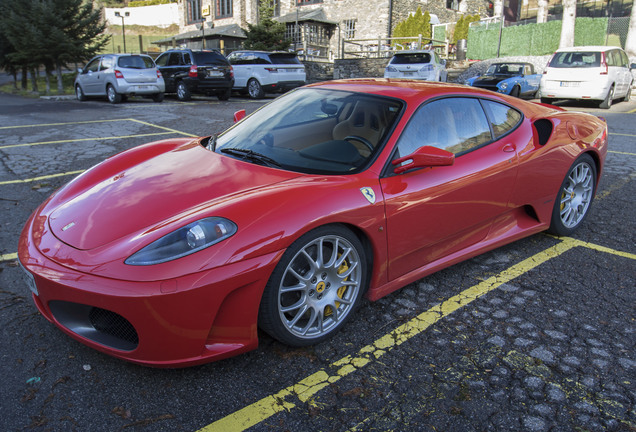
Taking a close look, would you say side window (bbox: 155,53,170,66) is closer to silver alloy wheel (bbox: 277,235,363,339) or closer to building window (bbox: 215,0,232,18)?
silver alloy wheel (bbox: 277,235,363,339)

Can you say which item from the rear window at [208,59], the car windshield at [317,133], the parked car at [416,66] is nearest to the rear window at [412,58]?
the parked car at [416,66]

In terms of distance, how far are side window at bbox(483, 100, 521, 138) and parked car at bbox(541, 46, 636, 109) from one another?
476 inches

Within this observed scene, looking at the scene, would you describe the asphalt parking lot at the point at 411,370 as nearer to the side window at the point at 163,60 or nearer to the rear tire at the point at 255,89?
the rear tire at the point at 255,89

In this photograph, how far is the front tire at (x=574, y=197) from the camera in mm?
4008

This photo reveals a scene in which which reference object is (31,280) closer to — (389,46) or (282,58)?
(282,58)

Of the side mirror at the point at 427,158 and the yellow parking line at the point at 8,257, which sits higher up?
the side mirror at the point at 427,158

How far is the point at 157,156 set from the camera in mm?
3361

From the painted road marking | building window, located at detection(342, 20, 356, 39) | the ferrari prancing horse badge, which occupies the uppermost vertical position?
building window, located at detection(342, 20, 356, 39)

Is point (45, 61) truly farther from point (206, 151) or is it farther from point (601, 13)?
point (601, 13)

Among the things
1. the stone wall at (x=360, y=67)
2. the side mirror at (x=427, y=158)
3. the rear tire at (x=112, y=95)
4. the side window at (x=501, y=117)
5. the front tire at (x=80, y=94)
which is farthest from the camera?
the stone wall at (x=360, y=67)

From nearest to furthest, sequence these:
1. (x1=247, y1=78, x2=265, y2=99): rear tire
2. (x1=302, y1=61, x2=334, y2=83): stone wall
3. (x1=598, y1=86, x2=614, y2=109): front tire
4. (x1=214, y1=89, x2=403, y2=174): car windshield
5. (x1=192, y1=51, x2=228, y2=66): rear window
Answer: (x1=214, y1=89, x2=403, y2=174): car windshield
(x1=598, y1=86, x2=614, y2=109): front tire
(x1=192, y1=51, x2=228, y2=66): rear window
(x1=247, y1=78, x2=265, y2=99): rear tire
(x1=302, y1=61, x2=334, y2=83): stone wall

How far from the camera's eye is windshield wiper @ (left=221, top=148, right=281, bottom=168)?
2926mm

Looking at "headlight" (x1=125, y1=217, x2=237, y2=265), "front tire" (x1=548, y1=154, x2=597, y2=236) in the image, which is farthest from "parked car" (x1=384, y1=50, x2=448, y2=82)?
"headlight" (x1=125, y1=217, x2=237, y2=265)

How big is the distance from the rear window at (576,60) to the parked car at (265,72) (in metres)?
8.15
